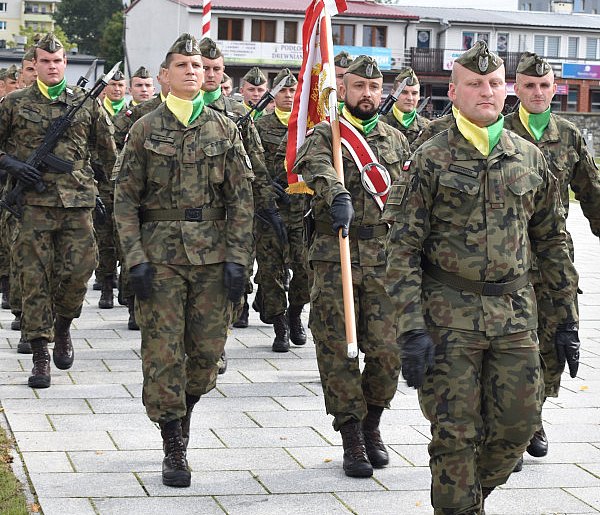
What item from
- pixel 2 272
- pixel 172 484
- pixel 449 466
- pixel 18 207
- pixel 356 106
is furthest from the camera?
pixel 2 272

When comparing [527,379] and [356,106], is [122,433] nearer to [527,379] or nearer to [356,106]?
[356,106]

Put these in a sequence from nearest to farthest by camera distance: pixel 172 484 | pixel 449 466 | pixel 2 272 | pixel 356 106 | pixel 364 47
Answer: pixel 449 466 < pixel 172 484 < pixel 356 106 < pixel 2 272 < pixel 364 47

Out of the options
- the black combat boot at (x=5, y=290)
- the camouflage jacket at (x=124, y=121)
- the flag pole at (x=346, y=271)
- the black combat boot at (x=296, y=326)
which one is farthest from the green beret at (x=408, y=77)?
the flag pole at (x=346, y=271)

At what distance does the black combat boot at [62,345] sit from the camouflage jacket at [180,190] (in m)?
2.98

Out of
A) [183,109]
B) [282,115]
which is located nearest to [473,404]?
[183,109]

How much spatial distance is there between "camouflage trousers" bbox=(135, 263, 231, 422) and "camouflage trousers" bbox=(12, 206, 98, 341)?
2.45 m

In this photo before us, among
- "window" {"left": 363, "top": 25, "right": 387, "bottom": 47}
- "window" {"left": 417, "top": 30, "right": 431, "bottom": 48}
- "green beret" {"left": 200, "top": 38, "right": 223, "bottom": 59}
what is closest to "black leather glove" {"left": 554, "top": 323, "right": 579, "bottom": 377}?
"green beret" {"left": 200, "top": 38, "right": 223, "bottom": 59}

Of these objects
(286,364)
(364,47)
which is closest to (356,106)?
(286,364)

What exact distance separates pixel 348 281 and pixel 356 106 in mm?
1170

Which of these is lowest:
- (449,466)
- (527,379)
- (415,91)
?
(449,466)

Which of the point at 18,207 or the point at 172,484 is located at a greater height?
the point at 18,207

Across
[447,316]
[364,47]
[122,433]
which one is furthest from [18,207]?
[364,47]

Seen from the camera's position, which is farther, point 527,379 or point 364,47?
point 364,47

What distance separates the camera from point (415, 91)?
13.8 meters
